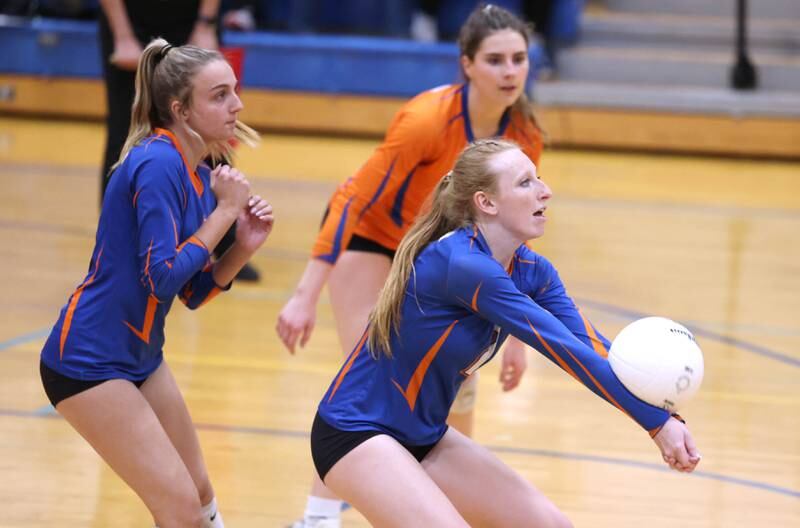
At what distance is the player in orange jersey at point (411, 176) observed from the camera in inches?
145

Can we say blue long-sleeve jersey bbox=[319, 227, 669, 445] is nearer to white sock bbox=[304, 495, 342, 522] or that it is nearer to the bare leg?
white sock bbox=[304, 495, 342, 522]

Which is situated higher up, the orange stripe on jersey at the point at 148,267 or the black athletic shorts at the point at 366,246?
the orange stripe on jersey at the point at 148,267

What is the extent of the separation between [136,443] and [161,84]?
0.85 metres

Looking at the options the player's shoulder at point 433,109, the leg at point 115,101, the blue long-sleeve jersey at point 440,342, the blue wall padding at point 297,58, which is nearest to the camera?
the blue long-sleeve jersey at point 440,342

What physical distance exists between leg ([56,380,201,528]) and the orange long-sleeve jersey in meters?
0.97

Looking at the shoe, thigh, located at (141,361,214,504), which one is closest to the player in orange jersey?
thigh, located at (141,361,214,504)

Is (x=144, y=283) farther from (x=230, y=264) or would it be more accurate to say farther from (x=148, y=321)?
(x=230, y=264)

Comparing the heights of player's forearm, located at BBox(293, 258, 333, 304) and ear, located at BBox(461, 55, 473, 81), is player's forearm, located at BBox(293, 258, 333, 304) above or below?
below

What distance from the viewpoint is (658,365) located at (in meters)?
2.55

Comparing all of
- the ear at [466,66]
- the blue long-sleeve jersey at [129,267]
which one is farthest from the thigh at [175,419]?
the ear at [466,66]

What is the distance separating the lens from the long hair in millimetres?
3811

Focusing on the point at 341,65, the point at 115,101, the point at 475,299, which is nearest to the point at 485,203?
the point at 475,299

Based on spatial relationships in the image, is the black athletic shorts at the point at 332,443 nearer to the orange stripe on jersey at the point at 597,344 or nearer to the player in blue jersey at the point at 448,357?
the player in blue jersey at the point at 448,357

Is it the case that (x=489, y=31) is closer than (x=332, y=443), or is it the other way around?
(x=332, y=443)
